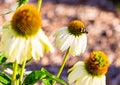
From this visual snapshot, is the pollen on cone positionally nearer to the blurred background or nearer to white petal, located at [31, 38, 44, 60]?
white petal, located at [31, 38, 44, 60]

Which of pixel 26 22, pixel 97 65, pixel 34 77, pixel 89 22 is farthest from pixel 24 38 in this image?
pixel 89 22

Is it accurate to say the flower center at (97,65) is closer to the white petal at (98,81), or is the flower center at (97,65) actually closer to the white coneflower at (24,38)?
the white petal at (98,81)

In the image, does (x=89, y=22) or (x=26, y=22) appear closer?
(x=26, y=22)

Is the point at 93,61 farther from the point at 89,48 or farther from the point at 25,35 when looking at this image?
the point at 89,48

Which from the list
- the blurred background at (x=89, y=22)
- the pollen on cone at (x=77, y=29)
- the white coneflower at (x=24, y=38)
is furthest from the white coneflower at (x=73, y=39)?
the blurred background at (x=89, y=22)

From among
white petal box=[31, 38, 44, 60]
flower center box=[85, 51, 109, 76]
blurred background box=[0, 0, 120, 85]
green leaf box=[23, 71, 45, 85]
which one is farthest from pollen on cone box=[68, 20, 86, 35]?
blurred background box=[0, 0, 120, 85]

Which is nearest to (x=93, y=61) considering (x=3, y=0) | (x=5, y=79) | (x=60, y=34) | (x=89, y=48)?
(x=60, y=34)

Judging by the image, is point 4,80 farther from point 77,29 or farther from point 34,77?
point 77,29
